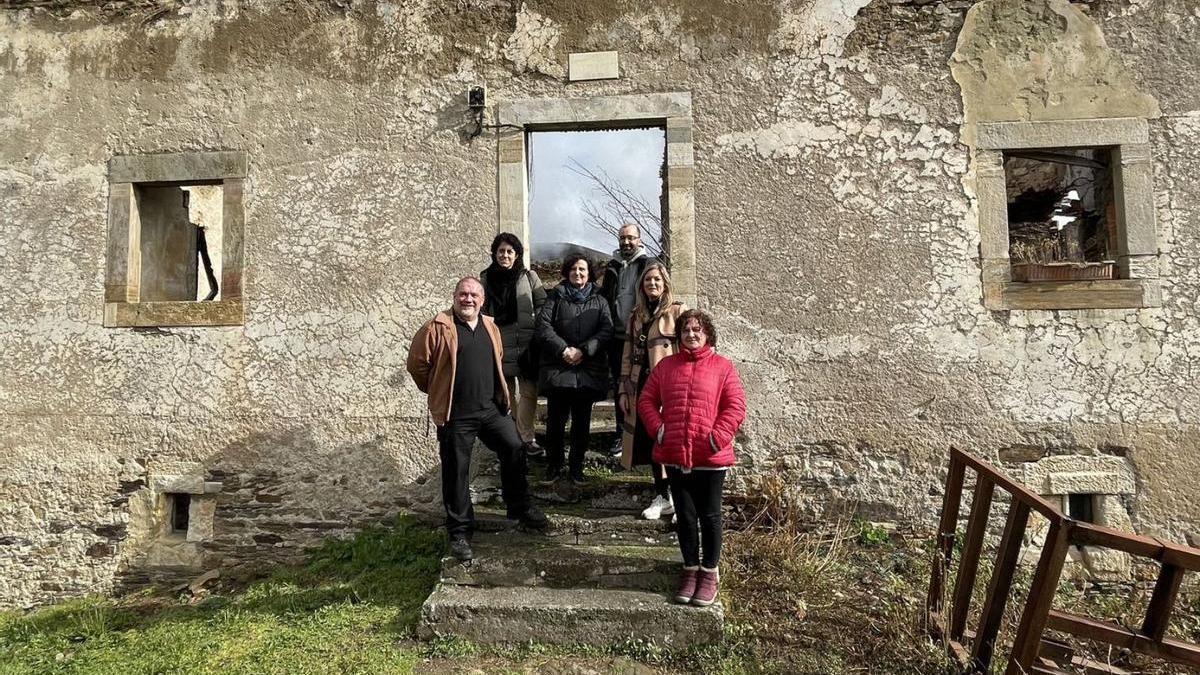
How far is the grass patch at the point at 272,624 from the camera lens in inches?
141

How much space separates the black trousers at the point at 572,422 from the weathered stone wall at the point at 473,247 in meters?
1.20

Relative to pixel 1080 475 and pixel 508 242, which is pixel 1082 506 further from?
pixel 508 242

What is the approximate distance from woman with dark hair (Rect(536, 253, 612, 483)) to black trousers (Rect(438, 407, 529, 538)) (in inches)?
16.2

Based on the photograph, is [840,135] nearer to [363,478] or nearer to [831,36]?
[831,36]

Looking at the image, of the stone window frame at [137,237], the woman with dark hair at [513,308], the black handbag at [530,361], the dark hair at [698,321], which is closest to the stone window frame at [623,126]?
the woman with dark hair at [513,308]

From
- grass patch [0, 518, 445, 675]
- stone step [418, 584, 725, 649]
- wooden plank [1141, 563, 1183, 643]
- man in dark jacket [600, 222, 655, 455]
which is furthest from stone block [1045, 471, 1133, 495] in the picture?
grass patch [0, 518, 445, 675]

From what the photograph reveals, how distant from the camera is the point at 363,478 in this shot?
5.16 meters

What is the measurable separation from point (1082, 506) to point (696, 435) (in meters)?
3.34

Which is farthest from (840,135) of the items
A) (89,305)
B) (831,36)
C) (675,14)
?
(89,305)

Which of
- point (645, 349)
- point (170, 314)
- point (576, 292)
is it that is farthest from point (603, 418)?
point (170, 314)

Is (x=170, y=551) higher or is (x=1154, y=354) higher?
(x=1154, y=354)

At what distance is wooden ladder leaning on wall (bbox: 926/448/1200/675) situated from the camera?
251 cm

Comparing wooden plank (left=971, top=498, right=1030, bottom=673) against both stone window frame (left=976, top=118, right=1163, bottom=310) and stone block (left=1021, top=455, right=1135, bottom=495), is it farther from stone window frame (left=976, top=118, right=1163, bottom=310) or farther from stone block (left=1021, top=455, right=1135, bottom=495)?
stone window frame (left=976, top=118, right=1163, bottom=310)

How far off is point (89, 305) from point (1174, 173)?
8374 millimetres
